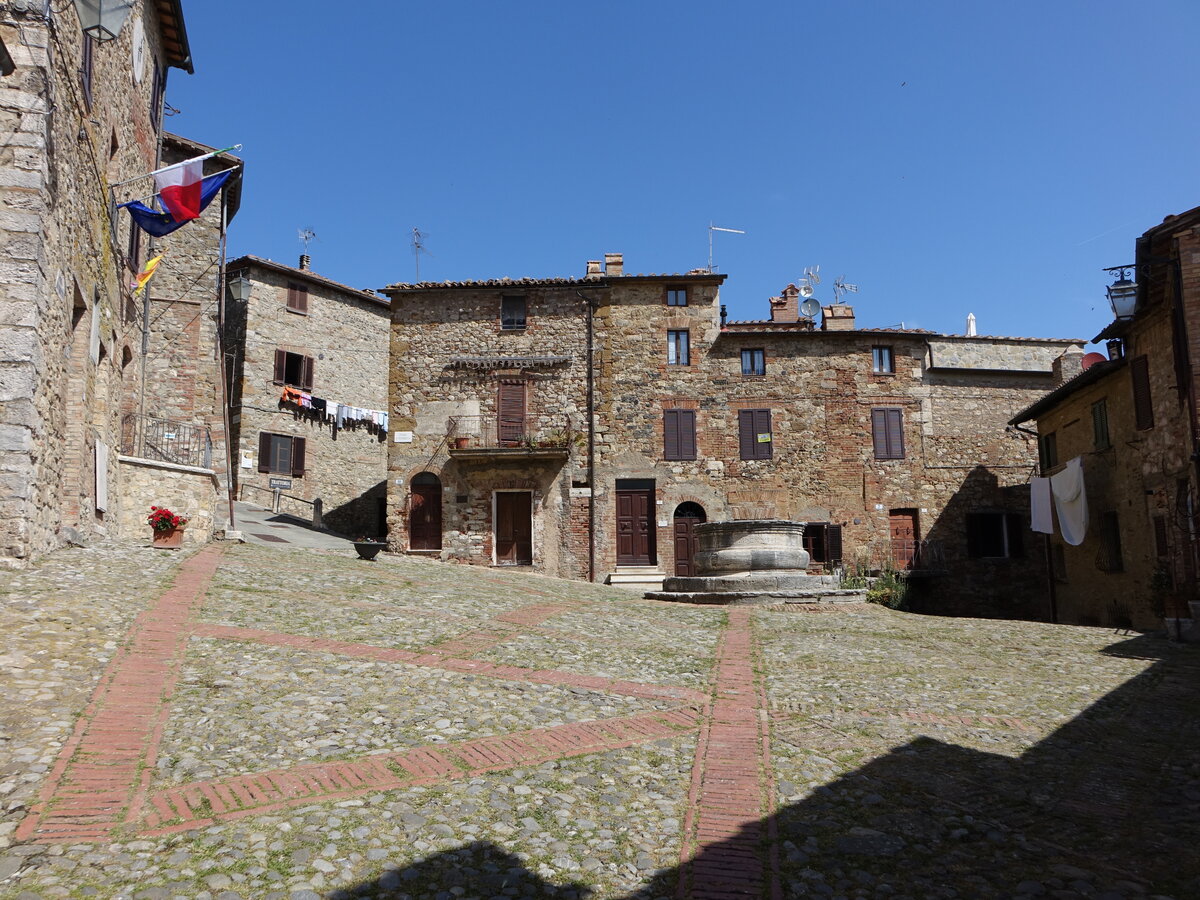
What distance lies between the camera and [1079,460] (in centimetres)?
1984

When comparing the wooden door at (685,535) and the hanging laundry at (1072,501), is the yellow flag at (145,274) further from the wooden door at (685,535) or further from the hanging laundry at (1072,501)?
the hanging laundry at (1072,501)

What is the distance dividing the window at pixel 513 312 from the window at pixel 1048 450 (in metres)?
15.6

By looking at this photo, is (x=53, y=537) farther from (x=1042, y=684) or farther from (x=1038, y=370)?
(x=1038, y=370)

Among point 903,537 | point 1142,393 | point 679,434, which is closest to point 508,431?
point 679,434

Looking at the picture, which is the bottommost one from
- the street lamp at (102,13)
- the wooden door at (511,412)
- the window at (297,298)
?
the wooden door at (511,412)

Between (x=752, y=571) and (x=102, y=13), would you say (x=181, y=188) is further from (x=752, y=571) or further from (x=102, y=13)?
(x=752, y=571)

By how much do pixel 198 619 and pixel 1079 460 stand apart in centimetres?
1899

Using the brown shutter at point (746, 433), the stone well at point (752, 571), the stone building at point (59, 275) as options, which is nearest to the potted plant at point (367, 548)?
the stone building at point (59, 275)

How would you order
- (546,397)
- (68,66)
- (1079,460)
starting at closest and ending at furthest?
(68,66) → (1079,460) → (546,397)

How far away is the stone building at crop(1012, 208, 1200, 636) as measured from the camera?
14.7 m

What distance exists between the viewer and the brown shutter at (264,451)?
92.8ft

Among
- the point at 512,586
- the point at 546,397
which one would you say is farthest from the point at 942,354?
the point at 512,586

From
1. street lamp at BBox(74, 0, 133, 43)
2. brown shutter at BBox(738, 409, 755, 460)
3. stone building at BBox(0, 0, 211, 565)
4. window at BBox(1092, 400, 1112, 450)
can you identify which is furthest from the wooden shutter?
stone building at BBox(0, 0, 211, 565)

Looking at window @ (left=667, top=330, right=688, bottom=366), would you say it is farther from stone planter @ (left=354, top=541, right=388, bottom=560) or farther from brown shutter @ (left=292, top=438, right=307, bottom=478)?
brown shutter @ (left=292, top=438, right=307, bottom=478)
